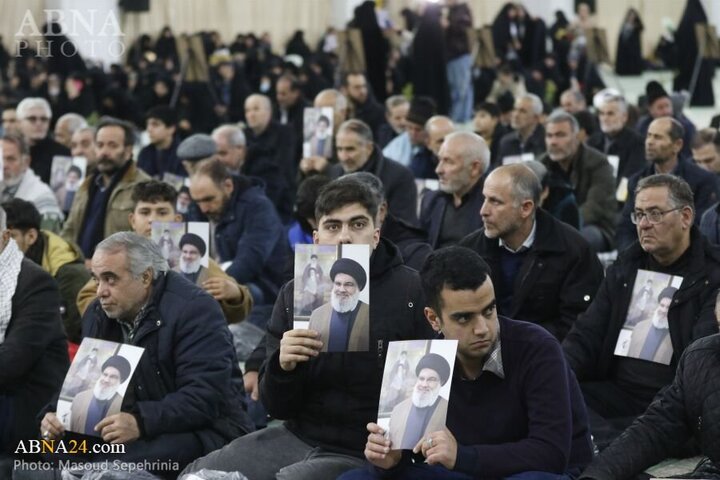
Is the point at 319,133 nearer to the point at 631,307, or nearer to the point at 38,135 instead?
the point at 38,135

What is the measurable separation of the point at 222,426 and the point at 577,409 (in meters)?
1.53

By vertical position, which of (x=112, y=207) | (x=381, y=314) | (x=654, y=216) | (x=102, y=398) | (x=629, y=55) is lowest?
(x=102, y=398)

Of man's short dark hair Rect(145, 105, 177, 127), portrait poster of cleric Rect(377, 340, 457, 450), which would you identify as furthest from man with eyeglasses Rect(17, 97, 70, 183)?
portrait poster of cleric Rect(377, 340, 457, 450)

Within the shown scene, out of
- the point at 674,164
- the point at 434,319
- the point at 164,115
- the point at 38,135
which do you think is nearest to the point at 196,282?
the point at 434,319

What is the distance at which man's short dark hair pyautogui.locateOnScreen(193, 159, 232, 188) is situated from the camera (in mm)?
7957

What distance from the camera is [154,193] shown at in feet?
23.1

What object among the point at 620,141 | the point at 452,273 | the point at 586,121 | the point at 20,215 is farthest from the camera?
the point at 586,121

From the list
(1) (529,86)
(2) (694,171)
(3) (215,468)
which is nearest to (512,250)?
(3) (215,468)

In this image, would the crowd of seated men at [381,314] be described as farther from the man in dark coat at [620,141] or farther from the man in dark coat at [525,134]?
the man in dark coat at [525,134]

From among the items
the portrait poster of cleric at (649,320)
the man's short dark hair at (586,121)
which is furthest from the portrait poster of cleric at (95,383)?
the man's short dark hair at (586,121)

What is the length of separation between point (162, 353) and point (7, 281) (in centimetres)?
90

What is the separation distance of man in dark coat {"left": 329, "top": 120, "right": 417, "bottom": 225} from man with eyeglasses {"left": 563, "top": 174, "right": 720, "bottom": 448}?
272 centimetres

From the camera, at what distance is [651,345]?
228 inches

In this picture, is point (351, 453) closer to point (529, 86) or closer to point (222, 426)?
point (222, 426)
